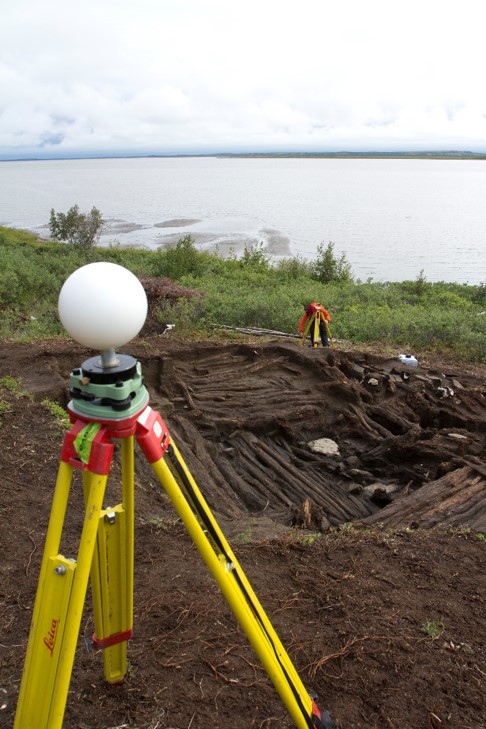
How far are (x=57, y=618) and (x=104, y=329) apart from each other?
1158 millimetres

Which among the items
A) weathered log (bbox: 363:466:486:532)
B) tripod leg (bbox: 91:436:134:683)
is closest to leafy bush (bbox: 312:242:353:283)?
weathered log (bbox: 363:466:486:532)

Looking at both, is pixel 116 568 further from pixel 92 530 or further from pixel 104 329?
pixel 104 329

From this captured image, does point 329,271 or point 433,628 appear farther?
point 329,271

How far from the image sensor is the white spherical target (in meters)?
1.99

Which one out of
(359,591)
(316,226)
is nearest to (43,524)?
(359,591)

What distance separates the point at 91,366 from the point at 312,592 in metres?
2.88

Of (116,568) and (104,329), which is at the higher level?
(104,329)

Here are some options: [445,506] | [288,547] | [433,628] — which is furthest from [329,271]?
[433,628]

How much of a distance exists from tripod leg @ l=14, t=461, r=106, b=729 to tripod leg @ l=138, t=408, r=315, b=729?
0.92 feet

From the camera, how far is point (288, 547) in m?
4.74

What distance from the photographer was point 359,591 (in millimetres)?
4176

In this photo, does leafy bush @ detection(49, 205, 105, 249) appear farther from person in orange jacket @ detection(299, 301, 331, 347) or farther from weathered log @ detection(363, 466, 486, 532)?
weathered log @ detection(363, 466, 486, 532)

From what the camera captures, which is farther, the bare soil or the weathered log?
the weathered log

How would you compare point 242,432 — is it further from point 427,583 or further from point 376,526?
point 427,583
